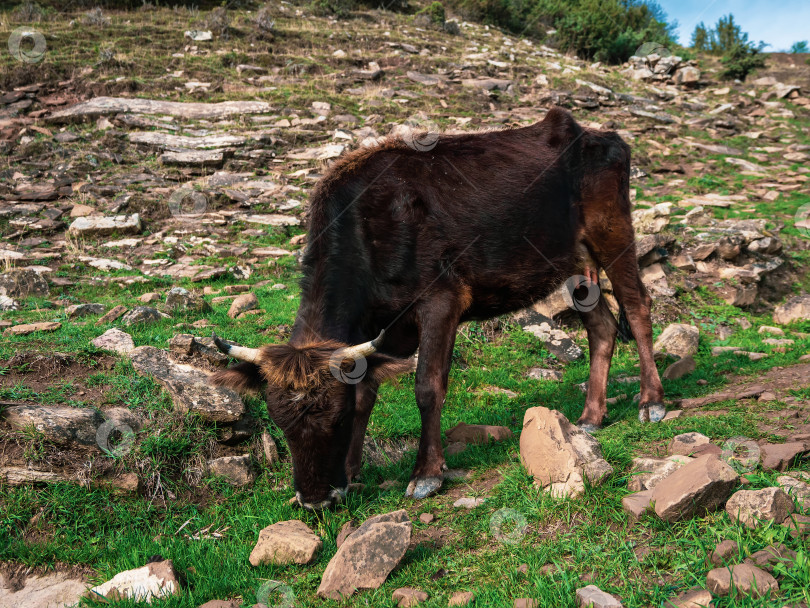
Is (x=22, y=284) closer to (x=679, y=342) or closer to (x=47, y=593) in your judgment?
(x=47, y=593)

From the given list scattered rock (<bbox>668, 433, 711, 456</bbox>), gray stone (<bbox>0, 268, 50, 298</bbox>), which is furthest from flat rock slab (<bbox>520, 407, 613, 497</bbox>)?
gray stone (<bbox>0, 268, 50, 298</bbox>)

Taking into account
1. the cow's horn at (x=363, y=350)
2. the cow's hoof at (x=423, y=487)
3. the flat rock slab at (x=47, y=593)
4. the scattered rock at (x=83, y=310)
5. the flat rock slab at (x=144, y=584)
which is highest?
the cow's horn at (x=363, y=350)

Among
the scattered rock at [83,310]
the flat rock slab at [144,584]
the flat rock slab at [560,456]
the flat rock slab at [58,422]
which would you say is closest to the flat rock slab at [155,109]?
Result: the scattered rock at [83,310]

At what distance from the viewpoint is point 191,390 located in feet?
16.1

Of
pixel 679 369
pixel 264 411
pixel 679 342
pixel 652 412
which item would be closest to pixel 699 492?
pixel 652 412

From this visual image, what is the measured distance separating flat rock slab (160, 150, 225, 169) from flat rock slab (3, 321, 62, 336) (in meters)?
8.40

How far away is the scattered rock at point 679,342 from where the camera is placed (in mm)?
7809

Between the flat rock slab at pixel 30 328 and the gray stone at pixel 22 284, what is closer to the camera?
the flat rock slab at pixel 30 328

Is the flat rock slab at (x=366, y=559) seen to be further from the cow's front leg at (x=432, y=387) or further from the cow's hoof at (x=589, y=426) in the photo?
the cow's hoof at (x=589, y=426)

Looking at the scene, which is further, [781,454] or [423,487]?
[423,487]

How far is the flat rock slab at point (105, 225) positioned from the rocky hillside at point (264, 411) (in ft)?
0.15

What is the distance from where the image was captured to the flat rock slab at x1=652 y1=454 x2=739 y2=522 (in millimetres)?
2873

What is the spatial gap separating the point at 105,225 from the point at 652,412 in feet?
33.7

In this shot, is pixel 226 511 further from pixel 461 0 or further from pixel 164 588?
pixel 461 0
